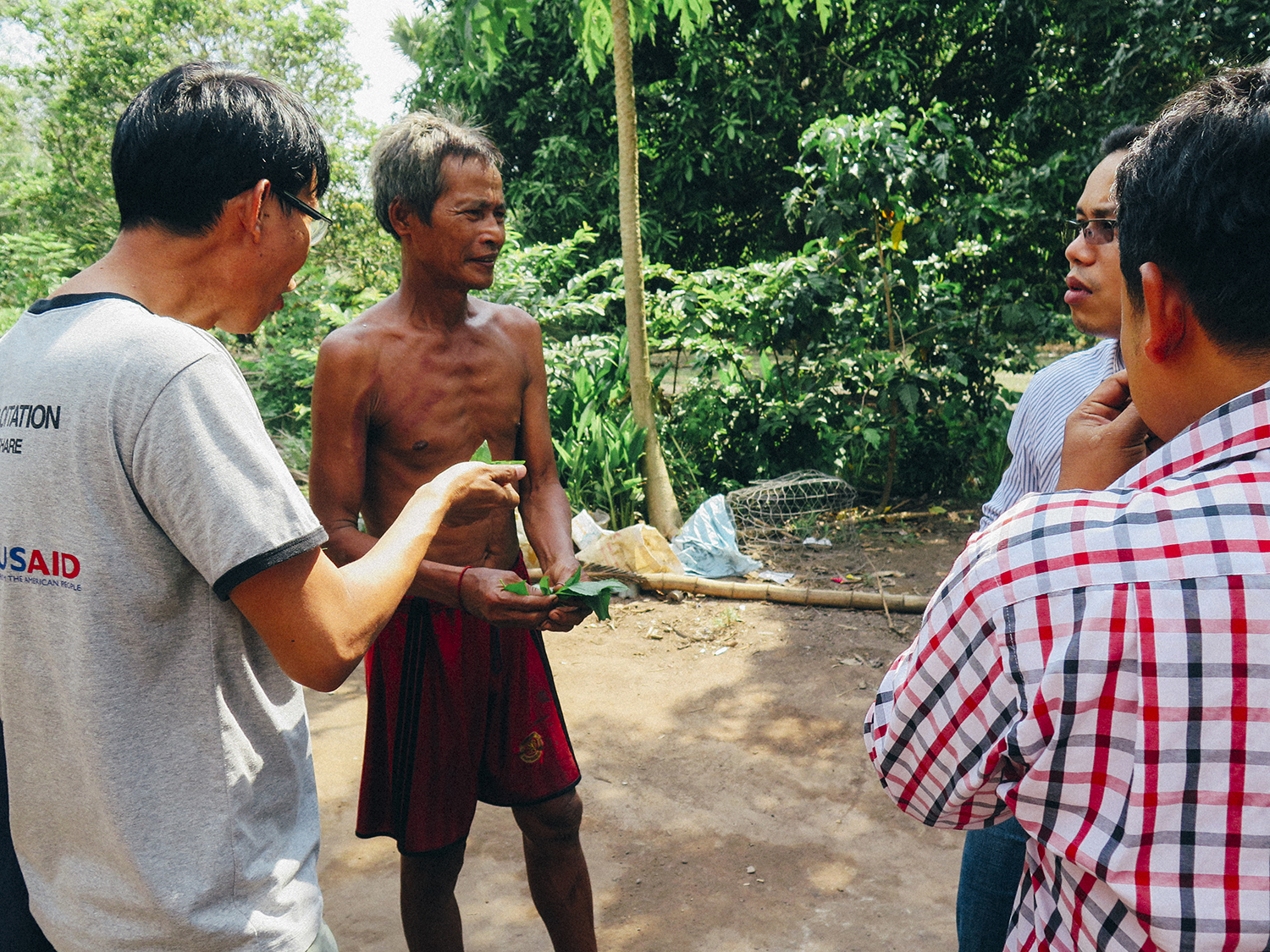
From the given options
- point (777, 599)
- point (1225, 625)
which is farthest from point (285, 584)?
point (777, 599)

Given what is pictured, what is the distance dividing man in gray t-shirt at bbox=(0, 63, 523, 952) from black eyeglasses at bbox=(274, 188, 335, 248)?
0.05 m

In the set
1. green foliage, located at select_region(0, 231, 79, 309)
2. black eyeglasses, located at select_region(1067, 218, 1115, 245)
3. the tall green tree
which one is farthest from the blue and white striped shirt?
green foliage, located at select_region(0, 231, 79, 309)

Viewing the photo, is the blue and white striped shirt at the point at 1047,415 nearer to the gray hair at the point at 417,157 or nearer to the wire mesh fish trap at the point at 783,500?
→ the gray hair at the point at 417,157

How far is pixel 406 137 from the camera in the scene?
238 centimetres

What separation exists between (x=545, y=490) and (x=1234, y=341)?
6.13 feet

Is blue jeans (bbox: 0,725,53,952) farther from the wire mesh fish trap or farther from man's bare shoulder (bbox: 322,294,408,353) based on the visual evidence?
the wire mesh fish trap

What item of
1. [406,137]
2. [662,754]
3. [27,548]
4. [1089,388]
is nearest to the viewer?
[27,548]

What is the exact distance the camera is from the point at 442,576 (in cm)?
214

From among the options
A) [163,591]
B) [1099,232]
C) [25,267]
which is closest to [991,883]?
[1099,232]

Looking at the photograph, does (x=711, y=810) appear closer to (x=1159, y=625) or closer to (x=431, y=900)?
(x=431, y=900)

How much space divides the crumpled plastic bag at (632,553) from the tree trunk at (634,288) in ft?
1.85

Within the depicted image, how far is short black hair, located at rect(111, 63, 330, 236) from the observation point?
1.28 meters

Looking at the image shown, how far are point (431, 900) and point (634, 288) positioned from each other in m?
4.19

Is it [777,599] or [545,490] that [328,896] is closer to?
[545,490]
